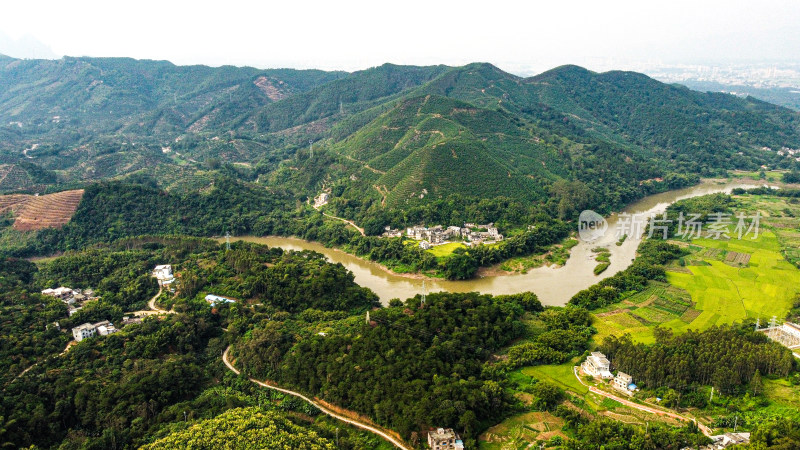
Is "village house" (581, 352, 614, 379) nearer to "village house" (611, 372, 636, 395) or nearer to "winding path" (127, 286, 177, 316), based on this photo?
"village house" (611, 372, 636, 395)

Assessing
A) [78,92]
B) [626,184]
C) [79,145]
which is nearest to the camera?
[626,184]

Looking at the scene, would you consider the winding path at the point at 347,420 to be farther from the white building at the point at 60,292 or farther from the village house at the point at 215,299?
the white building at the point at 60,292

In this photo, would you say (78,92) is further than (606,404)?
Yes

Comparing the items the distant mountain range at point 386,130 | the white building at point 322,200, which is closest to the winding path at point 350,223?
the distant mountain range at point 386,130

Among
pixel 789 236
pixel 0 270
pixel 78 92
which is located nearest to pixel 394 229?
pixel 0 270

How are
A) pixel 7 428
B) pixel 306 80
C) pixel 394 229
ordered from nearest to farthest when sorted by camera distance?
1. pixel 7 428
2. pixel 394 229
3. pixel 306 80

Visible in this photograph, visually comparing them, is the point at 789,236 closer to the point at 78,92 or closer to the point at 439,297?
the point at 439,297
